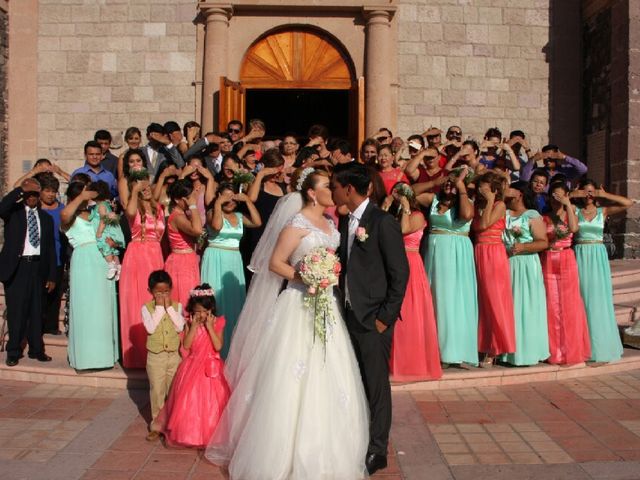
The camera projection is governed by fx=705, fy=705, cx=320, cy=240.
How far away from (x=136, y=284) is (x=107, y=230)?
2.18 feet

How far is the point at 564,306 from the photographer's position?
7.61 m

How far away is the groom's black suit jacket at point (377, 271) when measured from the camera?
4.73 metres

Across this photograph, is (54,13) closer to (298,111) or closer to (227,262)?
(298,111)

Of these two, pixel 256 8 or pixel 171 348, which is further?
pixel 256 8

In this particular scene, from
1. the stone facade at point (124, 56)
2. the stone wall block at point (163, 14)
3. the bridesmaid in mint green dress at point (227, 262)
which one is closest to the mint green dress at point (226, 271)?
the bridesmaid in mint green dress at point (227, 262)

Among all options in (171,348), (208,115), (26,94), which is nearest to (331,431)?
(171,348)

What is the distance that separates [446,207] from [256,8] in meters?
7.72

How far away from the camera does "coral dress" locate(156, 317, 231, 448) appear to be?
5215 millimetres

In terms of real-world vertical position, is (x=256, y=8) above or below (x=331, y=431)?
above

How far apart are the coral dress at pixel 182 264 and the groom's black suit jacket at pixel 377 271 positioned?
2.62m

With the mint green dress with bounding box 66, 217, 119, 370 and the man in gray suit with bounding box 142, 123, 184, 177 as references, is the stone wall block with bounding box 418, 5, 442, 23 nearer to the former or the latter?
the man in gray suit with bounding box 142, 123, 184, 177

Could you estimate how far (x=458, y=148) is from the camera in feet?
28.7

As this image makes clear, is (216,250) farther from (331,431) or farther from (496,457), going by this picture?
(496,457)

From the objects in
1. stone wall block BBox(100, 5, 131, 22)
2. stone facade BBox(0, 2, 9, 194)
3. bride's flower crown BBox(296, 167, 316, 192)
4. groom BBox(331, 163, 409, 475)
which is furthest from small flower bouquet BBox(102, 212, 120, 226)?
stone wall block BBox(100, 5, 131, 22)
